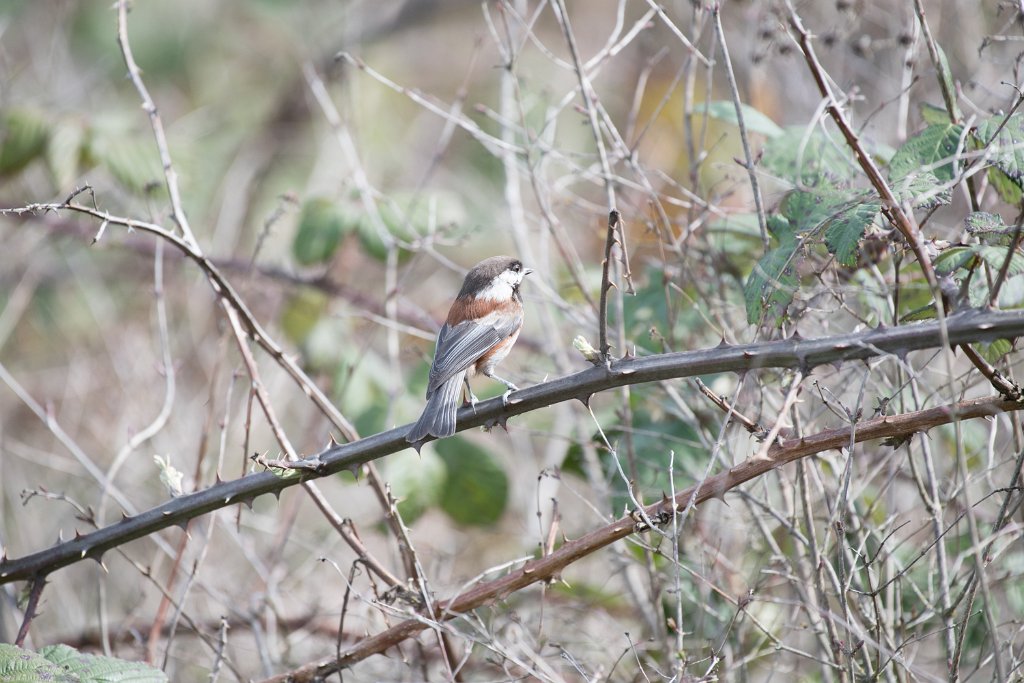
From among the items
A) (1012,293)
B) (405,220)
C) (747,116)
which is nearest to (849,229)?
(1012,293)

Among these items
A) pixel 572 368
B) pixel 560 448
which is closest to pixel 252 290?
pixel 560 448

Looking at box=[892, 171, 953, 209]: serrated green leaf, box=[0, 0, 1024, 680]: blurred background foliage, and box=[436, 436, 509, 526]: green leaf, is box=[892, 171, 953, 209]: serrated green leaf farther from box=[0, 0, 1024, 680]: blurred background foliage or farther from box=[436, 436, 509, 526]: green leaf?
box=[436, 436, 509, 526]: green leaf

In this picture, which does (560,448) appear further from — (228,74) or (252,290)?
(228,74)

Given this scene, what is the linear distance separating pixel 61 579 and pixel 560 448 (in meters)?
3.28

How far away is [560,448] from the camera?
5691mm

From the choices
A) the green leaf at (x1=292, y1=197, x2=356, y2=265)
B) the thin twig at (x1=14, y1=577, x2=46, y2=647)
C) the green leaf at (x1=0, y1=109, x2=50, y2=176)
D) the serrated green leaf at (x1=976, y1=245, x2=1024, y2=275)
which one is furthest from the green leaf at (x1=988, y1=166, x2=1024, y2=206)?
the green leaf at (x1=0, y1=109, x2=50, y2=176)

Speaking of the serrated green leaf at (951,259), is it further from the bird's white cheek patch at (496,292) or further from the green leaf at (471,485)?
the green leaf at (471,485)

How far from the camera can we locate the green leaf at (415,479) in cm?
406

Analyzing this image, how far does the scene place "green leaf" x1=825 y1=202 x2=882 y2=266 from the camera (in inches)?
95.9

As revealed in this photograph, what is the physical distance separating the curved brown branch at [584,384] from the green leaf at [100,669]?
1.06 ft

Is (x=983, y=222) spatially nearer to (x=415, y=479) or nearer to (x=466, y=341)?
(x=466, y=341)

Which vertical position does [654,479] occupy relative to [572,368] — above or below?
below

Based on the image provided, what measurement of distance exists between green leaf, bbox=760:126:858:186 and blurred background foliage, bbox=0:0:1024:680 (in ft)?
0.05

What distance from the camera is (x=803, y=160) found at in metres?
3.35
